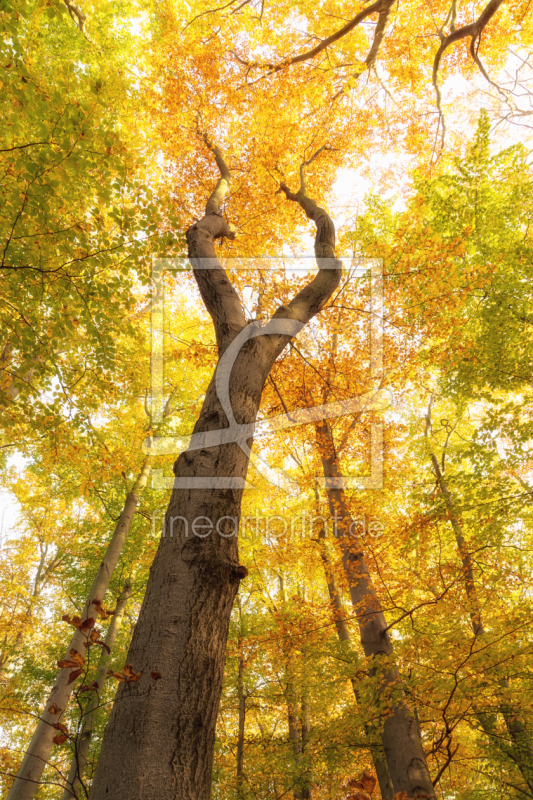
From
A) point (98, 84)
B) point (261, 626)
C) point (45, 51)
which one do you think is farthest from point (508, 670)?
point (45, 51)

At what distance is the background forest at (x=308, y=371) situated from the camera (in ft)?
19.1

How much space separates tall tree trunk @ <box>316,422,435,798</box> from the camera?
15.4 ft

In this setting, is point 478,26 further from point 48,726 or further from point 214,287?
point 48,726

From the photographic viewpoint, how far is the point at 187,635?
1.91 meters

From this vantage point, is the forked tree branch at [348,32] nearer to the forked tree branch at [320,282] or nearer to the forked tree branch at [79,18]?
the forked tree branch at [320,282]

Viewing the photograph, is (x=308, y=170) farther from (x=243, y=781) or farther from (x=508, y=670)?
(x=243, y=781)

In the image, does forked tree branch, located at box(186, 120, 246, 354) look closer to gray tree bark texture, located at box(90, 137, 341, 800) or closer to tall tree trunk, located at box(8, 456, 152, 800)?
gray tree bark texture, located at box(90, 137, 341, 800)

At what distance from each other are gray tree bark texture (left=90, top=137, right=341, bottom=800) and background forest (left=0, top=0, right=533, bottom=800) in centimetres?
274

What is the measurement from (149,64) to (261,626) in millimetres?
14553

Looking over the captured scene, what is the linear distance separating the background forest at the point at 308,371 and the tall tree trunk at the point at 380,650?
0.30 feet

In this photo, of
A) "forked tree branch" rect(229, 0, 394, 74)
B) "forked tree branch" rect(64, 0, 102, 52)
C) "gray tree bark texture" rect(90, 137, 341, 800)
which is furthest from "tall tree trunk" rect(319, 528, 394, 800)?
"forked tree branch" rect(64, 0, 102, 52)

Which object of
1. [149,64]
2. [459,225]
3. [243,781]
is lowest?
[243,781]

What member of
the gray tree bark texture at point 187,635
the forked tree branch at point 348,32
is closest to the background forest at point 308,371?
the forked tree branch at point 348,32

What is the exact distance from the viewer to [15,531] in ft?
55.7
